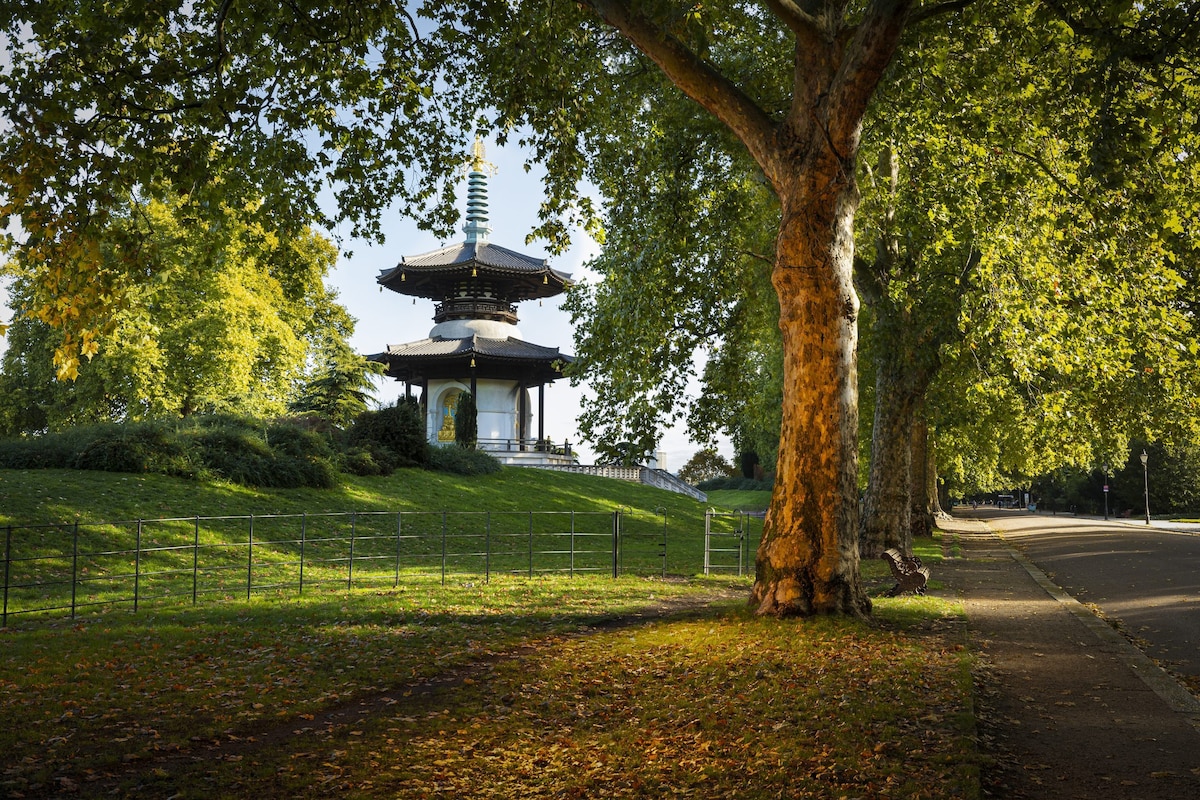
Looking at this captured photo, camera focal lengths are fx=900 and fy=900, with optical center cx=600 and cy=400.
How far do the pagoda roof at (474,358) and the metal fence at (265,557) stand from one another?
68.0 ft

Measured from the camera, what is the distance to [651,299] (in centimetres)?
1434

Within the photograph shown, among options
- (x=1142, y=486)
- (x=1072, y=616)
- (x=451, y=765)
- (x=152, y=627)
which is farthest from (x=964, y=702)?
(x=1142, y=486)

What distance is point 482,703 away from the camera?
7750mm

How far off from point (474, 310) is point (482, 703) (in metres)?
44.2

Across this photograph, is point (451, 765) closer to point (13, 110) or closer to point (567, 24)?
point (13, 110)

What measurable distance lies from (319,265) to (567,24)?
26695mm

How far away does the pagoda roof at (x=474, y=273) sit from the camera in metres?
49.5

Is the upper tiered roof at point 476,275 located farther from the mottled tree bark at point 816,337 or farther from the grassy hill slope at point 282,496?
the mottled tree bark at point 816,337

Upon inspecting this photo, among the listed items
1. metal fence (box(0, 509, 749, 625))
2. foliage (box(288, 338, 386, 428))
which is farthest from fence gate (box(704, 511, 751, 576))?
foliage (box(288, 338, 386, 428))

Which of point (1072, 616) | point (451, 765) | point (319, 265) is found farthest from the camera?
point (319, 265)

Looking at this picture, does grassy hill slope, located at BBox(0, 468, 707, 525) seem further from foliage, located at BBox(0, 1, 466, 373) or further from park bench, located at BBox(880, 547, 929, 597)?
park bench, located at BBox(880, 547, 929, 597)

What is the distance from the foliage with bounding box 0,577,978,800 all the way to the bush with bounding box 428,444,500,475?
20.7 m

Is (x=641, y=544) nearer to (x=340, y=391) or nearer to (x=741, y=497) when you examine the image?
(x=340, y=391)

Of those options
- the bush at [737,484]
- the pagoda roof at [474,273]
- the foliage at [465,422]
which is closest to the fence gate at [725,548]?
the foliage at [465,422]
